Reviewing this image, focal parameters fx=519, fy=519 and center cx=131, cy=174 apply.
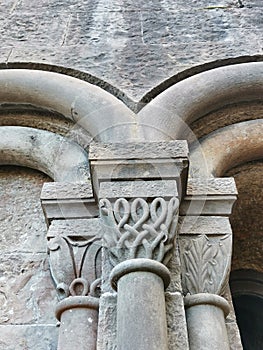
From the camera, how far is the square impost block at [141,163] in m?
1.94

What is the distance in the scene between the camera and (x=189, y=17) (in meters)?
3.41

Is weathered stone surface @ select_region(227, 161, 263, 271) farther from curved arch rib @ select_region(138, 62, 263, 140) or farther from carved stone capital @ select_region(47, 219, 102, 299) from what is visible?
carved stone capital @ select_region(47, 219, 102, 299)

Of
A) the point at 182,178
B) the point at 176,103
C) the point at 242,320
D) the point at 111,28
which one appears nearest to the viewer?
the point at 182,178

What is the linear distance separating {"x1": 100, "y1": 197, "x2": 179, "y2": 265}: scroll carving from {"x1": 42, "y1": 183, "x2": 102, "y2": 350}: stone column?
17 cm

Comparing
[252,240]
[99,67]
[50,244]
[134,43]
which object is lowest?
[50,244]

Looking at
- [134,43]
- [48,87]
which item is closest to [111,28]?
[134,43]

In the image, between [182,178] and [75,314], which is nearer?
[75,314]

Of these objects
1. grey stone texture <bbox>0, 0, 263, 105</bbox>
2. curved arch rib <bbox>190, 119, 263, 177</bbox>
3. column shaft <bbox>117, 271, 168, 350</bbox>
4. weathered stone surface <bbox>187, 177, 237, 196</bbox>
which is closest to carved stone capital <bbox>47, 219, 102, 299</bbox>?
column shaft <bbox>117, 271, 168, 350</bbox>

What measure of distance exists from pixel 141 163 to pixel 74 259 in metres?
0.44

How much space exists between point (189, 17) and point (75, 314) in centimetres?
229

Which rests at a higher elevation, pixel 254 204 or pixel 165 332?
pixel 254 204

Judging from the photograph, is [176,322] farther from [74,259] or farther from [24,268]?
[24,268]

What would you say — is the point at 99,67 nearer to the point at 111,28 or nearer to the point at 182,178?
the point at 111,28

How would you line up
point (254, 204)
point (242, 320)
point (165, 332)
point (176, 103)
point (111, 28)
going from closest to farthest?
point (165, 332) → point (176, 103) → point (254, 204) → point (242, 320) → point (111, 28)
